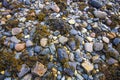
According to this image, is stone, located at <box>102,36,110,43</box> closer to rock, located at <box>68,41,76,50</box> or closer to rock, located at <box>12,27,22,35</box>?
rock, located at <box>68,41,76,50</box>

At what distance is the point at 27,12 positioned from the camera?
21.1ft

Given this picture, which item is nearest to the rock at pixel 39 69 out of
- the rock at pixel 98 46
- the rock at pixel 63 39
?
the rock at pixel 63 39

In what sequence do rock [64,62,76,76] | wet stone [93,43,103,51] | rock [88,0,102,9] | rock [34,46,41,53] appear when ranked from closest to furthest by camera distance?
rock [64,62,76,76], rock [34,46,41,53], wet stone [93,43,103,51], rock [88,0,102,9]

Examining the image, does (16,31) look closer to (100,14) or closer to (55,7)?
(55,7)

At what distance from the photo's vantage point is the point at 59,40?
18.9 feet

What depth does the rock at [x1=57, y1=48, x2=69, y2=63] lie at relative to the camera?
5.42 metres

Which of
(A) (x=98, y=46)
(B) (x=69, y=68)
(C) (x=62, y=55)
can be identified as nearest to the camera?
(B) (x=69, y=68)

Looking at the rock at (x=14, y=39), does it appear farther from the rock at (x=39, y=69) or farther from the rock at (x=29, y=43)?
the rock at (x=39, y=69)

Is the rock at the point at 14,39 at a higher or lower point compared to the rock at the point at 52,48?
lower

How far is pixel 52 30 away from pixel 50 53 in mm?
696

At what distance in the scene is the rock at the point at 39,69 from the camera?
5172 mm

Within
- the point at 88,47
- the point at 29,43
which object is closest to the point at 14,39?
the point at 29,43

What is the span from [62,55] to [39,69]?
0.60 m

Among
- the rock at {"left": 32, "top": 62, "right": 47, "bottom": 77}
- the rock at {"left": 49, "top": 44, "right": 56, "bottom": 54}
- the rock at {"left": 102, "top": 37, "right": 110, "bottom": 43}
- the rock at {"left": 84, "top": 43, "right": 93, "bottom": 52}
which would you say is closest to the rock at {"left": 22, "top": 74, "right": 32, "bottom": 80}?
the rock at {"left": 32, "top": 62, "right": 47, "bottom": 77}
